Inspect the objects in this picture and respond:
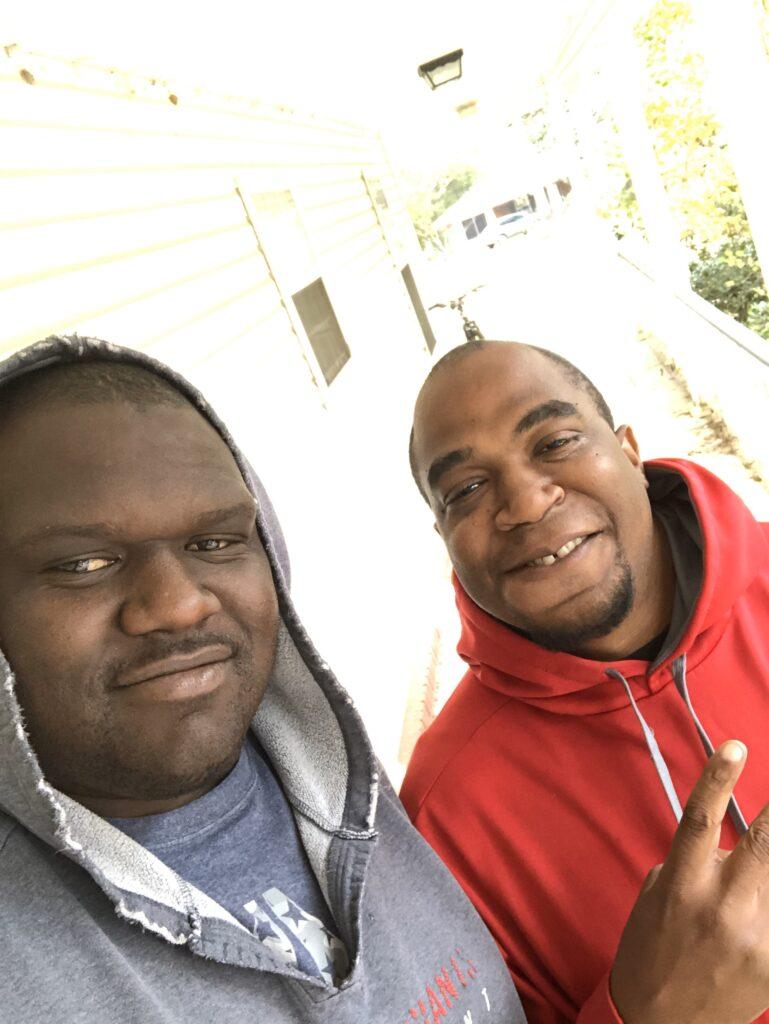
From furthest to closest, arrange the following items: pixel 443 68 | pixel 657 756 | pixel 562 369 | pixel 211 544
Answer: pixel 443 68 → pixel 562 369 → pixel 657 756 → pixel 211 544

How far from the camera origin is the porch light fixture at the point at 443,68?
717cm

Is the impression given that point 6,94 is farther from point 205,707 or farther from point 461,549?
point 205,707

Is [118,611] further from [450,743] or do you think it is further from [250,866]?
[450,743]

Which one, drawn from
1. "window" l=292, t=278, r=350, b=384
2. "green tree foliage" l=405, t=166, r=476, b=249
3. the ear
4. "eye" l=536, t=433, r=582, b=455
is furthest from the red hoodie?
"green tree foliage" l=405, t=166, r=476, b=249

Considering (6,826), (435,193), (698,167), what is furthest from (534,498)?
(435,193)

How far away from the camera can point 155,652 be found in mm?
1098

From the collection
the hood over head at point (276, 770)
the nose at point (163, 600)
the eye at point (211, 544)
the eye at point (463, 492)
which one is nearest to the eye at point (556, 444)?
the eye at point (463, 492)

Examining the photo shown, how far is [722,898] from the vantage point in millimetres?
1212

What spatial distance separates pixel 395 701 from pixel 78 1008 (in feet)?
11.5

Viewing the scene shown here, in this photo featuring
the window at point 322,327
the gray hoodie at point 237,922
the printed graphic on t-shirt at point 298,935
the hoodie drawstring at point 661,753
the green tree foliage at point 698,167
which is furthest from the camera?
the green tree foliage at point 698,167

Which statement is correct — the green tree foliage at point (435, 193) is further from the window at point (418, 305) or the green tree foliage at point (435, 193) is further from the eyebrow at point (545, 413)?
the eyebrow at point (545, 413)

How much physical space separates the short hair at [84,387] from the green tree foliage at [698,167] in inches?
351

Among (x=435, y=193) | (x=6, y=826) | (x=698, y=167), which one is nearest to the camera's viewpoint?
(x=6, y=826)

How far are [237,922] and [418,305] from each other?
36.2 feet
